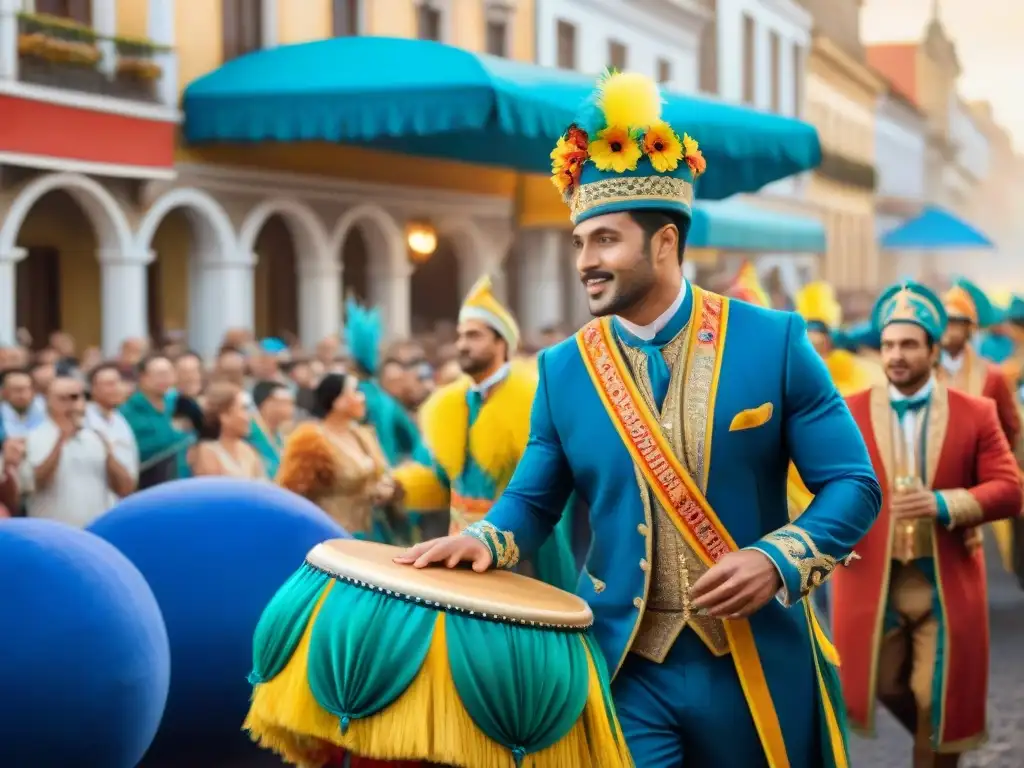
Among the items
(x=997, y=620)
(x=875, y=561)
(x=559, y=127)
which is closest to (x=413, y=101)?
(x=559, y=127)

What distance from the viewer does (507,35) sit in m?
25.4

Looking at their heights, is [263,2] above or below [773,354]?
above

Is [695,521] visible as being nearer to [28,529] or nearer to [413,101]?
[28,529]

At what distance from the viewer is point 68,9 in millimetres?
16422

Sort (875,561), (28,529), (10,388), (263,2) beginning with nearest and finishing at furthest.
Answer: (28,529) < (875,561) < (10,388) < (263,2)

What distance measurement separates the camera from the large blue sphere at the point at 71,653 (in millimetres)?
4734

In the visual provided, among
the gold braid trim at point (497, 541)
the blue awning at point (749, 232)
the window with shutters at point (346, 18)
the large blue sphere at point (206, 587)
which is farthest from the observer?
the window with shutters at point (346, 18)

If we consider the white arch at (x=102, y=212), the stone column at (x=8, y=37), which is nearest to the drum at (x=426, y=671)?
the stone column at (x=8, y=37)

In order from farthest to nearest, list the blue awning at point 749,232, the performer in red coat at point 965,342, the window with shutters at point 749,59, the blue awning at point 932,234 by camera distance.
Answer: the blue awning at point 932,234
the window with shutters at point 749,59
the blue awning at point 749,232
the performer in red coat at point 965,342

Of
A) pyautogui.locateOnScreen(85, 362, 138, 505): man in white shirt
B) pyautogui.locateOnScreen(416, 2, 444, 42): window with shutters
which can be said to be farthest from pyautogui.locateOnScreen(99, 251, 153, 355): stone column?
pyautogui.locateOnScreen(85, 362, 138, 505): man in white shirt

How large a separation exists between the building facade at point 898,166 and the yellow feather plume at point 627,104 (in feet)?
175

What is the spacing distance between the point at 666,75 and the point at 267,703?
101 feet

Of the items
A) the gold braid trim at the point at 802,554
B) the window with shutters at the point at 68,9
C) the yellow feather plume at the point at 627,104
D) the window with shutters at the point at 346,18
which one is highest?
the window with shutters at the point at 346,18

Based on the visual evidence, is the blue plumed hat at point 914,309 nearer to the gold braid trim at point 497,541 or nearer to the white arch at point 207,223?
the gold braid trim at point 497,541
